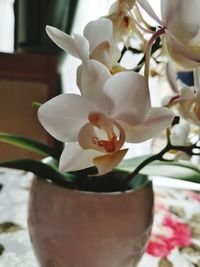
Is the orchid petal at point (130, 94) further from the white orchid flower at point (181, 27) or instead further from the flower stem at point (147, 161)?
the flower stem at point (147, 161)

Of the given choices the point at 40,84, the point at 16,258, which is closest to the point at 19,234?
the point at 16,258

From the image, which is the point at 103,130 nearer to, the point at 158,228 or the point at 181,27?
the point at 181,27

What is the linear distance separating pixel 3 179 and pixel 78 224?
1.50 ft

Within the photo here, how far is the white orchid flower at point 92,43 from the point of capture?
38 cm

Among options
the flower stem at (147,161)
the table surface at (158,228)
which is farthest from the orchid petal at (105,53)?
the table surface at (158,228)

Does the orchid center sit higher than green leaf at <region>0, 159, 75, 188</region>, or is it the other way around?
the orchid center

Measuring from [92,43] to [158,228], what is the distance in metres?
0.47

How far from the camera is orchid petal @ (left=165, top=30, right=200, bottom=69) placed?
1.22 feet

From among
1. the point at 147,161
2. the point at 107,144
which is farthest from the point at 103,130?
the point at 147,161

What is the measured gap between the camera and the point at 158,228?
801 mm

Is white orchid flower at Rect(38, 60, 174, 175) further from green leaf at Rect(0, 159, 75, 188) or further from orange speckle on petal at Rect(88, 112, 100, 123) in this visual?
green leaf at Rect(0, 159, 75, 188)

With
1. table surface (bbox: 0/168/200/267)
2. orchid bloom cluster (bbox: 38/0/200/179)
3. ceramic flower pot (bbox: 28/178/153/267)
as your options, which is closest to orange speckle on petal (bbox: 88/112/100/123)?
orchid bloom cluster (bbox: 38/0/200/179)

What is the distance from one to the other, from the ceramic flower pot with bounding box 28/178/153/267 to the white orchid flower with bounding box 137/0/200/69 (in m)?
0.20

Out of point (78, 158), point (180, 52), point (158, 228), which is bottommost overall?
point (158, 228)
